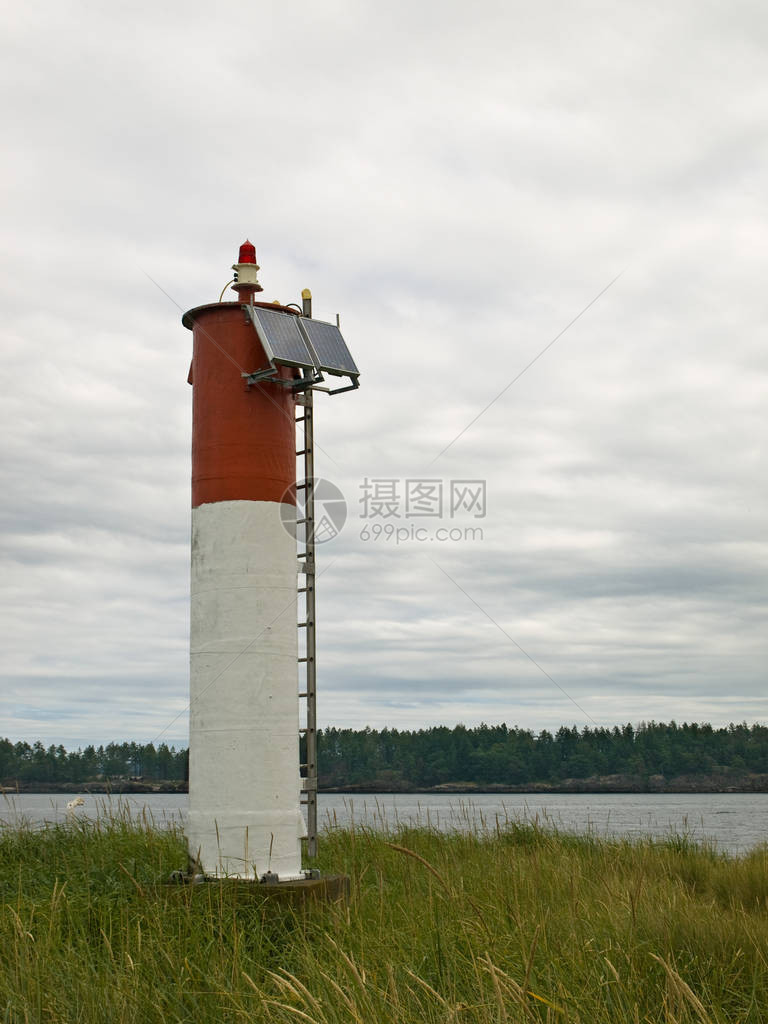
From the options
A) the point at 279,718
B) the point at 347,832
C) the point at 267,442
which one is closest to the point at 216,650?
the point at 279,718

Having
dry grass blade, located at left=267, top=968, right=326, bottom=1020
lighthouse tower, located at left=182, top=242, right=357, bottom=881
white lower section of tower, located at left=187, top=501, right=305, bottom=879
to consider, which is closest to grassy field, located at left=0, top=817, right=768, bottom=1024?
dry grass blade, located at left=267, top=968, right=326, bottom=1020

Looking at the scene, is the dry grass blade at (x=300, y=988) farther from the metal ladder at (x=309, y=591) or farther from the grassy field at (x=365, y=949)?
the metal ladder at (x=309, y=591)

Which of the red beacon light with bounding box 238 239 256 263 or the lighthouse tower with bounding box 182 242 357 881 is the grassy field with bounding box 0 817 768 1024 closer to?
the lighthouse tower with bounding box 182 242 357 881

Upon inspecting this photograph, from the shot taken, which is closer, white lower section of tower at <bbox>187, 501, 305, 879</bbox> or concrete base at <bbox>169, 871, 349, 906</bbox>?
concrete base at <bbox>169, 871, 349, 906</bbox>

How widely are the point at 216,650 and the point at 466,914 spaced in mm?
3294

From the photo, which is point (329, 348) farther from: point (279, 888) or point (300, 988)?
point (300, 988)

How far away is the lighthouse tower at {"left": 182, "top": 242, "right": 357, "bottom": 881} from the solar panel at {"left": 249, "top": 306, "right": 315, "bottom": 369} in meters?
0.01

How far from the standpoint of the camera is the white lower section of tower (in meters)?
8.94

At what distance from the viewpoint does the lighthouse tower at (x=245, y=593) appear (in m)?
8.97

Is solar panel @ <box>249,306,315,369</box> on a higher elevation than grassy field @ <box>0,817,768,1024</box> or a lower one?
higher

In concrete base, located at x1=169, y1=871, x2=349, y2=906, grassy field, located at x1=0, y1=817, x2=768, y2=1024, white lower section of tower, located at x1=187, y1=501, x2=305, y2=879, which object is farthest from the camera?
white lower section of tower, located at x1=187, y1=501, x2=305, y2=879

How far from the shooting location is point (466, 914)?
24.8 ft

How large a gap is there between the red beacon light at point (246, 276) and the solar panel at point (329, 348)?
1.93 feet

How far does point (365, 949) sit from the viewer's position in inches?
263
